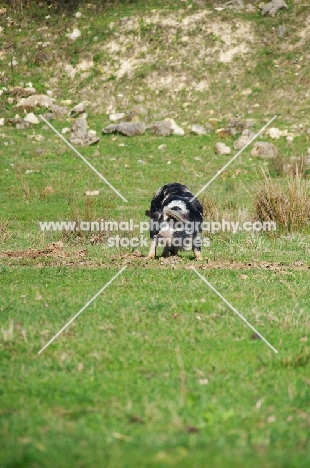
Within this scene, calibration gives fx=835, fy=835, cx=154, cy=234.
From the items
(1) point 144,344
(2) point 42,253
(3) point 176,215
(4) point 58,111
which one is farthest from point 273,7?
(1) point 144,344

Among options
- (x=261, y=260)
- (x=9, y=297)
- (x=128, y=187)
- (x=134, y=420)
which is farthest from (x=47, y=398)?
(x=128, y=187)

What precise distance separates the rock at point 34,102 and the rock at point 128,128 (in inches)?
119

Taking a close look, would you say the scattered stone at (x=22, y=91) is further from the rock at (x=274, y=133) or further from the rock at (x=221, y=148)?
the rock at (x=274, y=133)

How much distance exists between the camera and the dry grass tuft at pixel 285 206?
15.8m

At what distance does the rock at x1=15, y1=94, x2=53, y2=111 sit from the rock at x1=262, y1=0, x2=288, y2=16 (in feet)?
30.8

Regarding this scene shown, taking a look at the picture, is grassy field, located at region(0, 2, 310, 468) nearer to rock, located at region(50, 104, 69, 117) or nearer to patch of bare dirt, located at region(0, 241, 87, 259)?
patch of bare dirt, located at region(0, 241, 87, 259)

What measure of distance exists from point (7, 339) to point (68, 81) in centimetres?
2493

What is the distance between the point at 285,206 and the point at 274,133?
12.1 meters

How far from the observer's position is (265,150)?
84.9 feet

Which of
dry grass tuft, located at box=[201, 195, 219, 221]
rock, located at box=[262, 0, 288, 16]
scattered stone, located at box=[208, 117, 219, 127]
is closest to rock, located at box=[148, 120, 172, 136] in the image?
scattered stone, located at box=[208, 117, 219, 127]

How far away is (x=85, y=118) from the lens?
96.5ft

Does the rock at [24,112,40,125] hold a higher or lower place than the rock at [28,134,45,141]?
higher

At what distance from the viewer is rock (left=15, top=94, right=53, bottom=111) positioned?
1168 inches

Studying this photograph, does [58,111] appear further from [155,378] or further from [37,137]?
[155,378]
